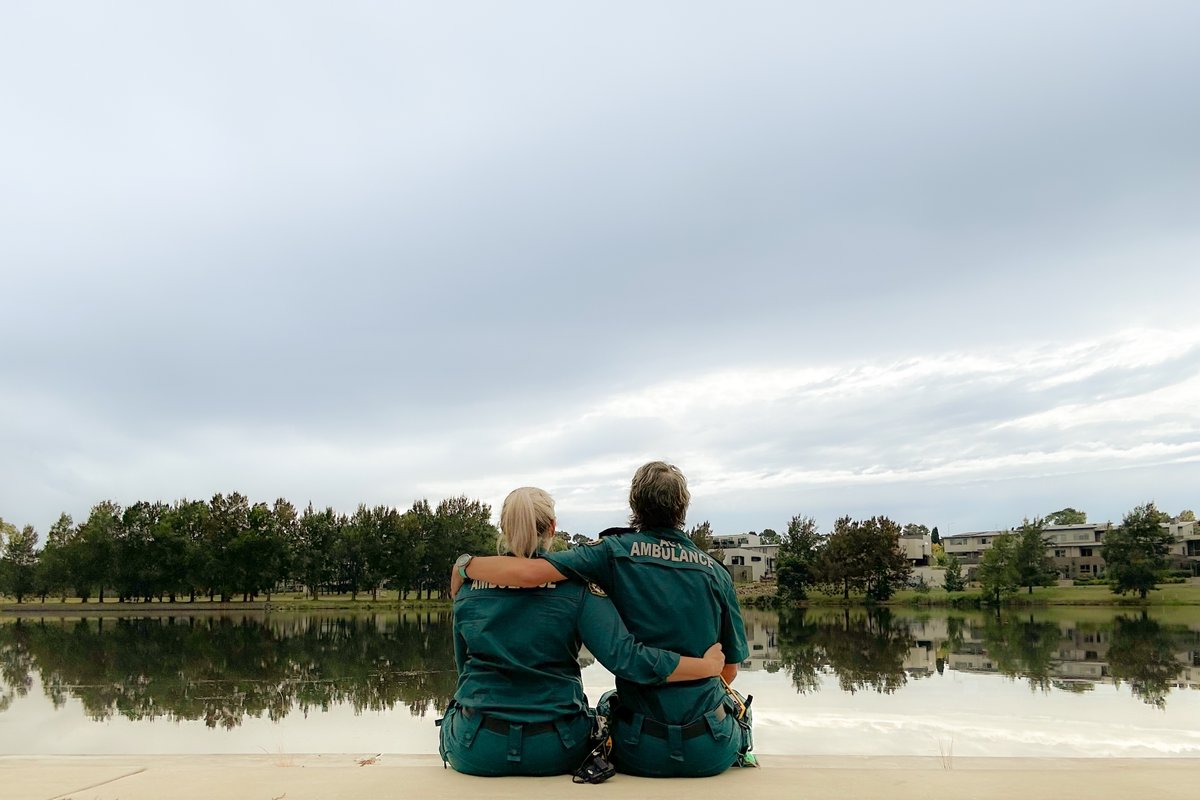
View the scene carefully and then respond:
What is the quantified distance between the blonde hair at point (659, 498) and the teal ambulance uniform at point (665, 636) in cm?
6

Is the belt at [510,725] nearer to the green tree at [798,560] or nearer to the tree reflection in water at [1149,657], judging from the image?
the tree reflection in water at [1149,657]

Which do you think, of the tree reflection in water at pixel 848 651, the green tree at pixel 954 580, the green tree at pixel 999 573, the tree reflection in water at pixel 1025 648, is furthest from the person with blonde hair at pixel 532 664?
the green tree at pixel 954 580

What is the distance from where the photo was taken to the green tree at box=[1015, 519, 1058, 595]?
53938 millimetres

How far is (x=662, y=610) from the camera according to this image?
3730 millimetres

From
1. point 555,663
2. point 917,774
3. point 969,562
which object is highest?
point 555,663

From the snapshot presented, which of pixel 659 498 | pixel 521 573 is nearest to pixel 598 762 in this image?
pixel 521 573

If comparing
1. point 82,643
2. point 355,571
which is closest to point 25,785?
point 82,643

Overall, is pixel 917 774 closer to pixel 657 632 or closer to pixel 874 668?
pixel 657 632

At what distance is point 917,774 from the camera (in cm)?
366

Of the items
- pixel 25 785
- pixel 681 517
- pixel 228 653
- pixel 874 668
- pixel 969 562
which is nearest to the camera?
pixel 25 785

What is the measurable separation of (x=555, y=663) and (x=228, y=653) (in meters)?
25.0

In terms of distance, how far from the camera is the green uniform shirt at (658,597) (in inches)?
144

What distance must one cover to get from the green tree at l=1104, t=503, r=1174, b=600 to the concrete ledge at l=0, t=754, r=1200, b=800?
56.3m

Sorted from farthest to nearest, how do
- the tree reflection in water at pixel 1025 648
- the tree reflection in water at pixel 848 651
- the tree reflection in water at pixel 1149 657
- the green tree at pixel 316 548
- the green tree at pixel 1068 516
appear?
the green tree at pixel 1068 516 → the green tree at pixel 316 548 → the tree reflection in water at pixel 1025 648 → the tree reflection in water at pixel 848 651 → the tree reflection in water at pixel 1149 657
